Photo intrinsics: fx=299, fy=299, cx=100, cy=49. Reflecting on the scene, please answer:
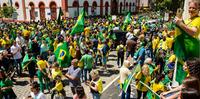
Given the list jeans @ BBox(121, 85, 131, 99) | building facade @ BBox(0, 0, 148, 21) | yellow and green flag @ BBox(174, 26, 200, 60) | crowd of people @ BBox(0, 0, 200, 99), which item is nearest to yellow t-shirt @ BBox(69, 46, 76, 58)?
crowd of people @ BBox(0, 0, 200, 99)

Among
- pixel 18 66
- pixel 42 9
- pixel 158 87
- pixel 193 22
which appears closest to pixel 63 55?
pixel 18 66

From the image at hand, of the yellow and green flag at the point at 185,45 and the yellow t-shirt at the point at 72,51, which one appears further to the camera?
the yellow t-shirt at the point at 72,51

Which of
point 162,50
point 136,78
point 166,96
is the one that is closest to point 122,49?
point 162,50

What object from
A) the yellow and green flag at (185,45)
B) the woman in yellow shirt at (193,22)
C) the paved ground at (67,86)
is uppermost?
the woman in yellow shirt at (193,22)

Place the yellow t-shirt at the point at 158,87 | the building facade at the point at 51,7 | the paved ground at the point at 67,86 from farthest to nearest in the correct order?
the building facade at the point at 51,7 → the paved ground at the point at 67,86 → the yellow t-shirt at the point at 158,87

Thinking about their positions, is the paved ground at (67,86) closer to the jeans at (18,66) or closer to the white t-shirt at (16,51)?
the jeans at (18,66)

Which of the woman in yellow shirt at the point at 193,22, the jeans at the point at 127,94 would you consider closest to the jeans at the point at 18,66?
the jeans at the point at 127,94

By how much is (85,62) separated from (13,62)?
3.90 m

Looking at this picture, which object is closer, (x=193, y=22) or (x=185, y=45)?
(x=193, y=22)

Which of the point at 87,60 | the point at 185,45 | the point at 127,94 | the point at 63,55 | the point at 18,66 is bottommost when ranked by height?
the point at 18,66

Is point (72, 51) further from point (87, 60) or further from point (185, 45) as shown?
point (185, 45)

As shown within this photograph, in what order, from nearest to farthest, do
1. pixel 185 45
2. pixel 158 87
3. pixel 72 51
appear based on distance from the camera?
pixel 185 45 → pixel 158 87 → pixel 72 51

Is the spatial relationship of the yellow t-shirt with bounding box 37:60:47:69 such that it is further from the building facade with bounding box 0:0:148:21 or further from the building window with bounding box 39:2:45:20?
the building window with bounding box 39:2:45:20

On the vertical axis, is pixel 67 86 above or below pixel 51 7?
below
